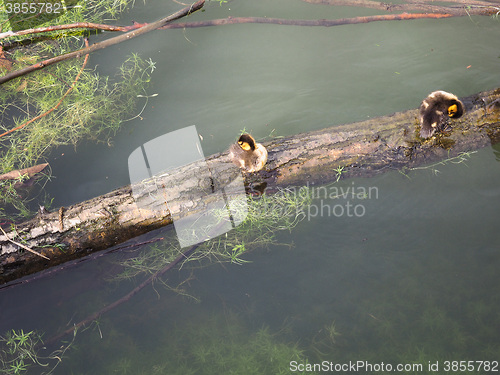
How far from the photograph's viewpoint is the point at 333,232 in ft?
11.1

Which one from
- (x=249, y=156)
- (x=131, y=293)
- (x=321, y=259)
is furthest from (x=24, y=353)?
(x=321, y=259)

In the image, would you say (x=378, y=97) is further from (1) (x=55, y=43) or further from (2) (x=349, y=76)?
(1) (x=55, y=43)

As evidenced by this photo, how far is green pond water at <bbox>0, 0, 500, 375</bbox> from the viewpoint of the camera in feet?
9.78

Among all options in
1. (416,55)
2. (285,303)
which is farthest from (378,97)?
(285,303)

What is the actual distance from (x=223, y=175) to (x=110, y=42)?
97.6 inches

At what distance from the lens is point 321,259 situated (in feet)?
10.8

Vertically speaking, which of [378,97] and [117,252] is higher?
[378,97]

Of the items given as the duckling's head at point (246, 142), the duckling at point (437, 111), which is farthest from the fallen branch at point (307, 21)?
the duckling's head at point (246, 142)

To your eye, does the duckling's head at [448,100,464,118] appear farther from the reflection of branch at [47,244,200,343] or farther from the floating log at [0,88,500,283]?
the reflection of branch at [47,244,200,343]

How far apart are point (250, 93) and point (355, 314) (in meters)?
2.38

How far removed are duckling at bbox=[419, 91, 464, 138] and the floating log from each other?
0.07 metres

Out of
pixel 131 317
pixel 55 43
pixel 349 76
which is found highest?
pixel 55 43

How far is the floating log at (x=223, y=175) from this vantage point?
119 inches

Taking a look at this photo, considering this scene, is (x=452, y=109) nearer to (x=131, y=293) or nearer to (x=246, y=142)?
(x=246, y=142)
